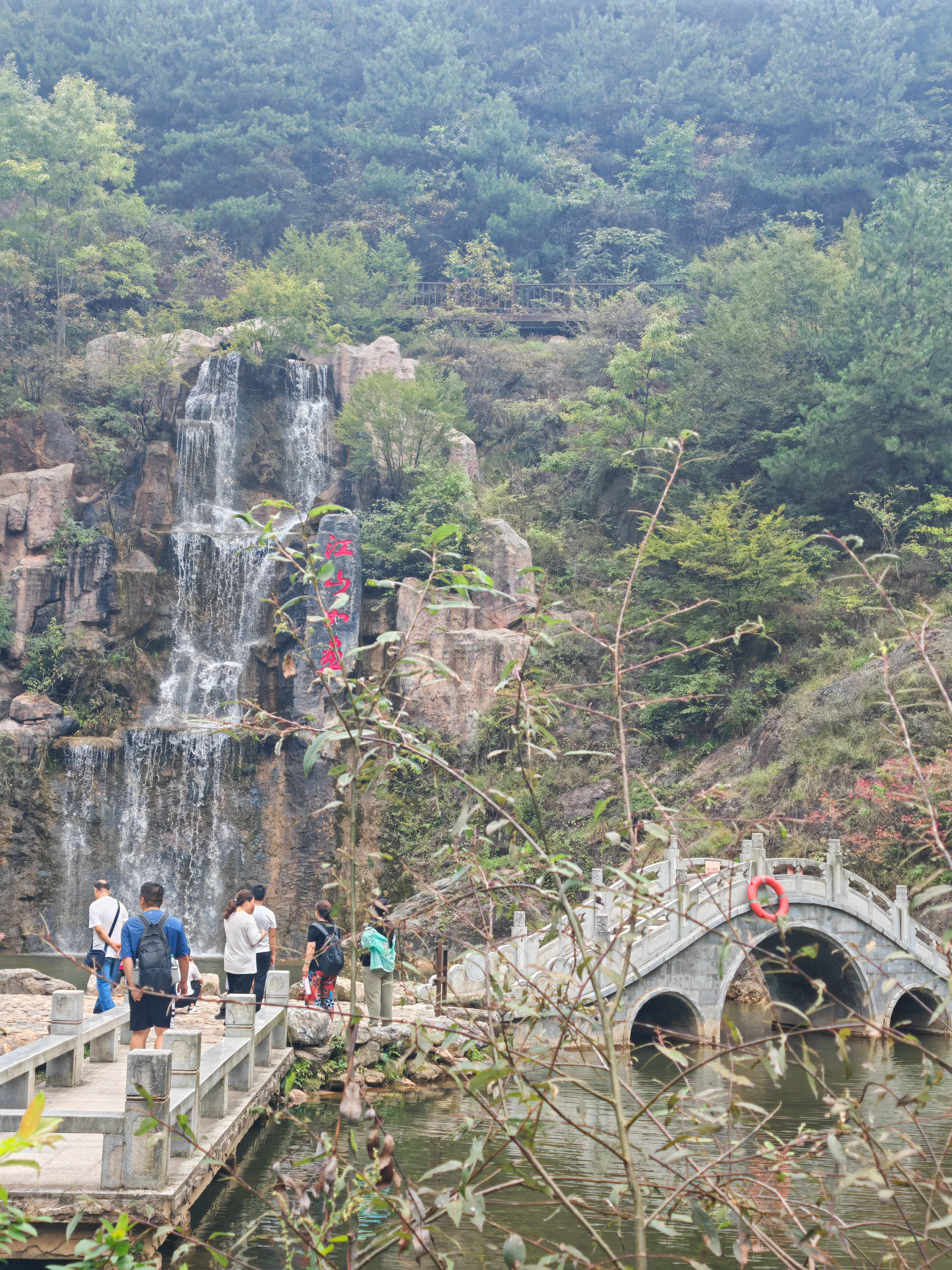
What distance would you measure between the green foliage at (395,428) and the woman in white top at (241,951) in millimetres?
17995

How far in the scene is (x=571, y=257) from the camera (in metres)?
41.0

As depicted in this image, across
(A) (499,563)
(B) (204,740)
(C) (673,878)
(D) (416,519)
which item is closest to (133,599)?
(B) (204,740)

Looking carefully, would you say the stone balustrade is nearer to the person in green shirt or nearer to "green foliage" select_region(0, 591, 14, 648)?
the person in green shirt

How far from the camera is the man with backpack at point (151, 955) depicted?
27.7ft

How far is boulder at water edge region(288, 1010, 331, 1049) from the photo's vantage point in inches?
425

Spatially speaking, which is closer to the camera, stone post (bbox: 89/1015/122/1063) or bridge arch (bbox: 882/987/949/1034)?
stone post (bbox: 89/1015/122/1063)

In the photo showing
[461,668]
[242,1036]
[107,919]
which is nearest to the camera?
[242,1036]

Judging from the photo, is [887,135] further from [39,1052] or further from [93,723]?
[39,1052]

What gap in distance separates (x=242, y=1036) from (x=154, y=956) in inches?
36.4

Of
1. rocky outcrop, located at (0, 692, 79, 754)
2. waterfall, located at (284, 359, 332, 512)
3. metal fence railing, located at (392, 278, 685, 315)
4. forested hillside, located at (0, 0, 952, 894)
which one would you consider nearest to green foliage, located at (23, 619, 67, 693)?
forested hillside, located at (0, 0, 952, 894)

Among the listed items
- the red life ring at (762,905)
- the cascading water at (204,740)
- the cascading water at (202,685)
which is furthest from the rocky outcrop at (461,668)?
the red life ring at (762,905)

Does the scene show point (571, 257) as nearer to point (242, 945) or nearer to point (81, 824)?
point (81, 824)

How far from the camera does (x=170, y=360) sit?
28656 mm

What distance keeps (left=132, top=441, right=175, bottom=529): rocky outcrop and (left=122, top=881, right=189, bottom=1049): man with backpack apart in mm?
19256
